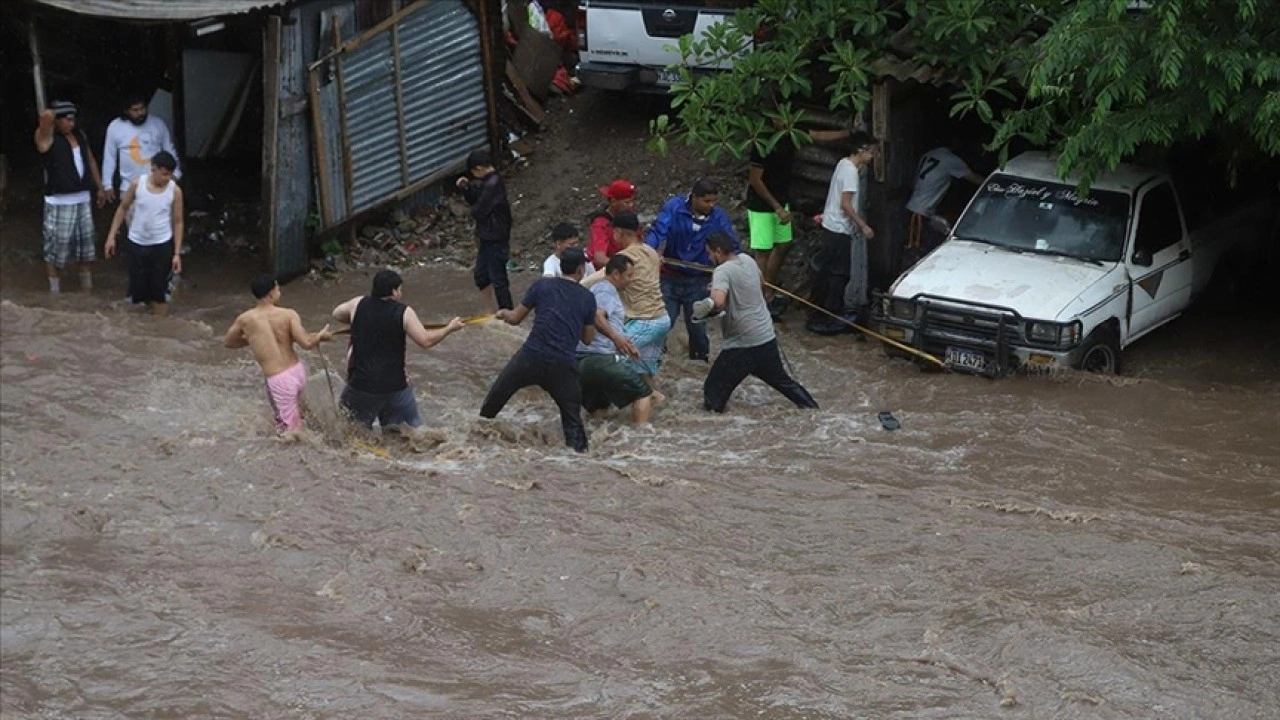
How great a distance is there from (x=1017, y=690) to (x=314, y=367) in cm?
672

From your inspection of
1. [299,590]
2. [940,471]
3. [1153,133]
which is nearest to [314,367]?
[299,590]

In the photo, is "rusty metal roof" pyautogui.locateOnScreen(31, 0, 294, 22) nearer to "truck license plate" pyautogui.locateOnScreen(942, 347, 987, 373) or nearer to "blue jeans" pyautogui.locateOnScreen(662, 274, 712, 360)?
"blue jeans" pyautogui.locateOnScreen(662, 274, 712, 360)

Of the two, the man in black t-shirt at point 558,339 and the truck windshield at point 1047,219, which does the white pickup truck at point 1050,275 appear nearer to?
the truck windshield at point 1047,219

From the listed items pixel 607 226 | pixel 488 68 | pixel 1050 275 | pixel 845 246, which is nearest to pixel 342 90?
pixel 488 68

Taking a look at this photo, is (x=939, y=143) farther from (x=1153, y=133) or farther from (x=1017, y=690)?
(x=1017, y=690)

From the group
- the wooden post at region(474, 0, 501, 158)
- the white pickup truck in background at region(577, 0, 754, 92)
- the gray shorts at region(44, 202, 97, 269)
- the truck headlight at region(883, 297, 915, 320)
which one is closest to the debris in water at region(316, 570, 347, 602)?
the truck headlight at region(883, 297, 915, 320)

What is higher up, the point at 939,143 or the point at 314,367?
the point at 939,143

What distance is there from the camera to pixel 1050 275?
12016mm

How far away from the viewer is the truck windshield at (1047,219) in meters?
12.4

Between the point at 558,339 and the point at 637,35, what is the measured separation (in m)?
6.31

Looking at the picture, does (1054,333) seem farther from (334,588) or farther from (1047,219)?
(334,588)

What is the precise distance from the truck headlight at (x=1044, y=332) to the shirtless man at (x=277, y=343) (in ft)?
15.8

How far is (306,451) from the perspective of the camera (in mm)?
10227

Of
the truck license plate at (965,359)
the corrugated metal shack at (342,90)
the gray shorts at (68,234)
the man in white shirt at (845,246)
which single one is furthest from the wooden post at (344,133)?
the truck license plate at (965,359)
